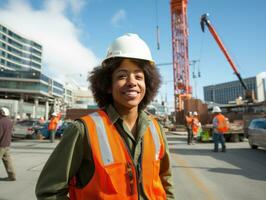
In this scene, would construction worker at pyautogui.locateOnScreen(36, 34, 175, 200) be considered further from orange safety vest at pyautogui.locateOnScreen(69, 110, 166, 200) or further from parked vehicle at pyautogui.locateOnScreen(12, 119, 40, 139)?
parked vehicle at pyautogui.locateOnScreen(12, 119, 40, 139)

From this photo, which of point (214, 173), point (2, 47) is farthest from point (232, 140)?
point (2, 47)

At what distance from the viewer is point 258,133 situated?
12.1 m

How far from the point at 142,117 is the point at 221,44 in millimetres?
33200

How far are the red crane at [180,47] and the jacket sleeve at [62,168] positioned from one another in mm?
42281

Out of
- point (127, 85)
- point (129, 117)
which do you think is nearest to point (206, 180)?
point (129, 117)

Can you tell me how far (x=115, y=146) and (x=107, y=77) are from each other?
2.00ft

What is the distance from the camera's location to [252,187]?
5.69 metres

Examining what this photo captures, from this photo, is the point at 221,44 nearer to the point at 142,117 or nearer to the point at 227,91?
the point at 142,117

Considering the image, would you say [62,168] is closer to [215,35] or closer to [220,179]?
[220,179]

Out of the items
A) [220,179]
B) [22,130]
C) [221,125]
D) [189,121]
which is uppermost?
[189,121]

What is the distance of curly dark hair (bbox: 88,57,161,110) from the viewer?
1993 millimetres

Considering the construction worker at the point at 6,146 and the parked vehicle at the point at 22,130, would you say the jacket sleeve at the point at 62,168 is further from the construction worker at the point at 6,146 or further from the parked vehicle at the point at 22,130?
the parked vehicle at the point at 22,130

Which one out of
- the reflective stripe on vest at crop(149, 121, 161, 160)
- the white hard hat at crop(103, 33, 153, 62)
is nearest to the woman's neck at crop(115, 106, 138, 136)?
the reflective stripe on vest at crop(149, 121, 161, 160)

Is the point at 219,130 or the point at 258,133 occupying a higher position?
the point at 219,130
